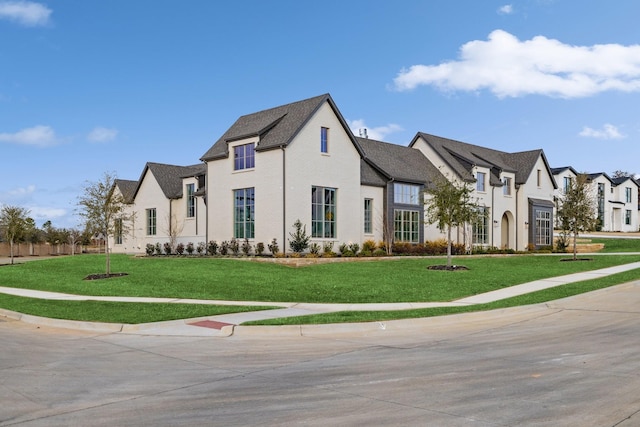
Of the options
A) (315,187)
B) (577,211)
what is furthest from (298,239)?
(577,211)

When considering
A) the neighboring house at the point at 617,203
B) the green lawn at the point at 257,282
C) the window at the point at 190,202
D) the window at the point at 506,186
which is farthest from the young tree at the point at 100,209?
the neighboring house at the point at 617,203

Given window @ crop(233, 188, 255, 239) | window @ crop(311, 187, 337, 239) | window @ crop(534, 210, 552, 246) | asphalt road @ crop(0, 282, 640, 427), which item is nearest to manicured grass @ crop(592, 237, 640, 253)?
window @ crop(534, 210, 552, 246)

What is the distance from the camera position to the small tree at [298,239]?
1156 inches

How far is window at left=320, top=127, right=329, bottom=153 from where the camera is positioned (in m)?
31.9

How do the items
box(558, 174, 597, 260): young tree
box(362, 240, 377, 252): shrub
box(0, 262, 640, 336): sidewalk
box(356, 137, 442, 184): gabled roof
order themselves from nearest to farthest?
box(0, 262, 640, 336): sidewalk, box(558, 174, 597, 260): young tree, box(362, 240, 377, 252): shrub, box(356, 137, 442, 184): gabled roof

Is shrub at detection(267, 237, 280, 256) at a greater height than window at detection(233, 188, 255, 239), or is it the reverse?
window at detection(233, 188, 255, 239)

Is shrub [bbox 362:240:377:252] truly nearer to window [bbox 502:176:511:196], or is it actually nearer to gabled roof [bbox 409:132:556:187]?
gabled roof [bbox 409:132:556:187]

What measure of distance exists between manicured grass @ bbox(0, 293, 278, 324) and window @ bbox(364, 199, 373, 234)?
66.5 feet

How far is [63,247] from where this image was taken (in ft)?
230

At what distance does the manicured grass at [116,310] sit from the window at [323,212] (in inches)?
631

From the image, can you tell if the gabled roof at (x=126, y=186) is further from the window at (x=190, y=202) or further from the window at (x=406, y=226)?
the window at (x=406, y=226)

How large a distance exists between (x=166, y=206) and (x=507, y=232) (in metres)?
26.4

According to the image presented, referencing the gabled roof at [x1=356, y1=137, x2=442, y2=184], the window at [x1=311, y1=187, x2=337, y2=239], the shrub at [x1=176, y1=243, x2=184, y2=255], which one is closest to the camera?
the window at [x1=311, y1=187, x2=337, y2=239]

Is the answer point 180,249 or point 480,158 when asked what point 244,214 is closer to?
point 180,249
